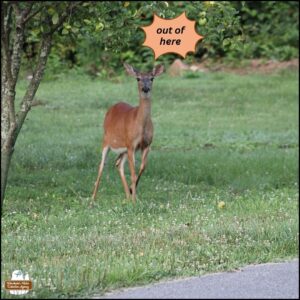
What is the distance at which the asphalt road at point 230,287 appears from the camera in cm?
676

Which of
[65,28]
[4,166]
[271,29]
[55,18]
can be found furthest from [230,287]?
[271,29]

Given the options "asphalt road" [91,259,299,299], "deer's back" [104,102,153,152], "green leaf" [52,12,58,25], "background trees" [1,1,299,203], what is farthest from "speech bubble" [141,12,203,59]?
"asphalt road" [91,259,299,299]

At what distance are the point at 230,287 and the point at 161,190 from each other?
668 cm

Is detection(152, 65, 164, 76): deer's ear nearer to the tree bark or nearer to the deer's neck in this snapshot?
the deer's neck

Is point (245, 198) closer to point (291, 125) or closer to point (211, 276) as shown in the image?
point (211, 276)

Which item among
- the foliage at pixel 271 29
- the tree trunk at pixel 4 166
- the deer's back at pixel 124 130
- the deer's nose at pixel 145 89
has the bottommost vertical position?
the tree trunk at pixel 4 166

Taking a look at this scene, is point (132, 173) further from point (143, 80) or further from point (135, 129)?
point (143, 80)

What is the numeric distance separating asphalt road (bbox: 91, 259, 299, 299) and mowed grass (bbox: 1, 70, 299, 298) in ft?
0.71

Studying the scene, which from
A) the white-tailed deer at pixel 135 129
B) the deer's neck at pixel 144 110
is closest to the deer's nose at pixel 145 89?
the white-tailed deer at pixel 135 129

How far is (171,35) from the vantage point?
10539 mm

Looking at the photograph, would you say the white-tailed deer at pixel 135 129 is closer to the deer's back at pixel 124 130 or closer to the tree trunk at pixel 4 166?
the deer's back at pixel 124 130

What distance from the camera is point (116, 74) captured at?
30000 mm

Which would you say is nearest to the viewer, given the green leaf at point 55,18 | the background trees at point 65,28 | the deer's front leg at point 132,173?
the green leaf at point 55,18

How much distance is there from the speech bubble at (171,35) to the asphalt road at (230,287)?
3549mm
